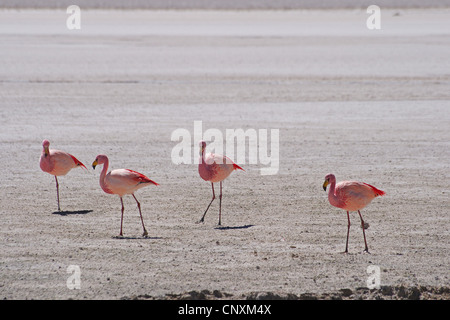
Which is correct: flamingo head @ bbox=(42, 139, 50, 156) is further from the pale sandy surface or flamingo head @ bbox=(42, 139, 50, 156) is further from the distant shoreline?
the distant shoreline

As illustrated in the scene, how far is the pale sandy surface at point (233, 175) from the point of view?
7051 millimetres

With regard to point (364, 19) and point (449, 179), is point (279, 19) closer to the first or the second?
point (364, 19)

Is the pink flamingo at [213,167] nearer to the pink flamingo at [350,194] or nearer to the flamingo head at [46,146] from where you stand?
the pink flamingo at [350,194]

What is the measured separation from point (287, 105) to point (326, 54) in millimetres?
10887

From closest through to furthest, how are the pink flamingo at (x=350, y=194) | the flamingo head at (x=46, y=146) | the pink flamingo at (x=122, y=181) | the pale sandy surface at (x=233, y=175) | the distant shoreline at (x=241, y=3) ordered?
1. the pale sandy surface at (x=233, y=175)
2. the pink flamingo at (x=350, y=194)
3. the pink flamingo at (x=122, y=181)
4. the flamingo head at (x=46, y=146)
5. the distant shoreline at (x=241, y=3)

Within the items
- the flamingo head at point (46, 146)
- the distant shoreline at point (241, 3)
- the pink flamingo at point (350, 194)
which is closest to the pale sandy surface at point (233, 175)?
the pink flamingo at point (350, 194)

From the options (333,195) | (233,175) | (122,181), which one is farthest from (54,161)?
(333,195)

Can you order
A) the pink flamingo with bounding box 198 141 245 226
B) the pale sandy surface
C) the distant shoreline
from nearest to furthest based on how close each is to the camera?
the pale sandy surface < the pink flamingo with bounding box 198 141 245 226 < the distant shoreline

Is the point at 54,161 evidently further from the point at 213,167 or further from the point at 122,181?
the point at 213,167

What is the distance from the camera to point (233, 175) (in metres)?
11.5

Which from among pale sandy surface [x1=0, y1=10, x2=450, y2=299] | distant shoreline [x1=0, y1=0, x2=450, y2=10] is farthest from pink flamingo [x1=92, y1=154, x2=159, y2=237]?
distant shoreline [x1=0, y1=0, x2=450, y2=10]

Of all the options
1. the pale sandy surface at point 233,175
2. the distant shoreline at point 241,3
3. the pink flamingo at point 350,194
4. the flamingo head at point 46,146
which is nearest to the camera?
the pale sandy surface at point 233,175

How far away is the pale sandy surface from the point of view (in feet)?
23.1
